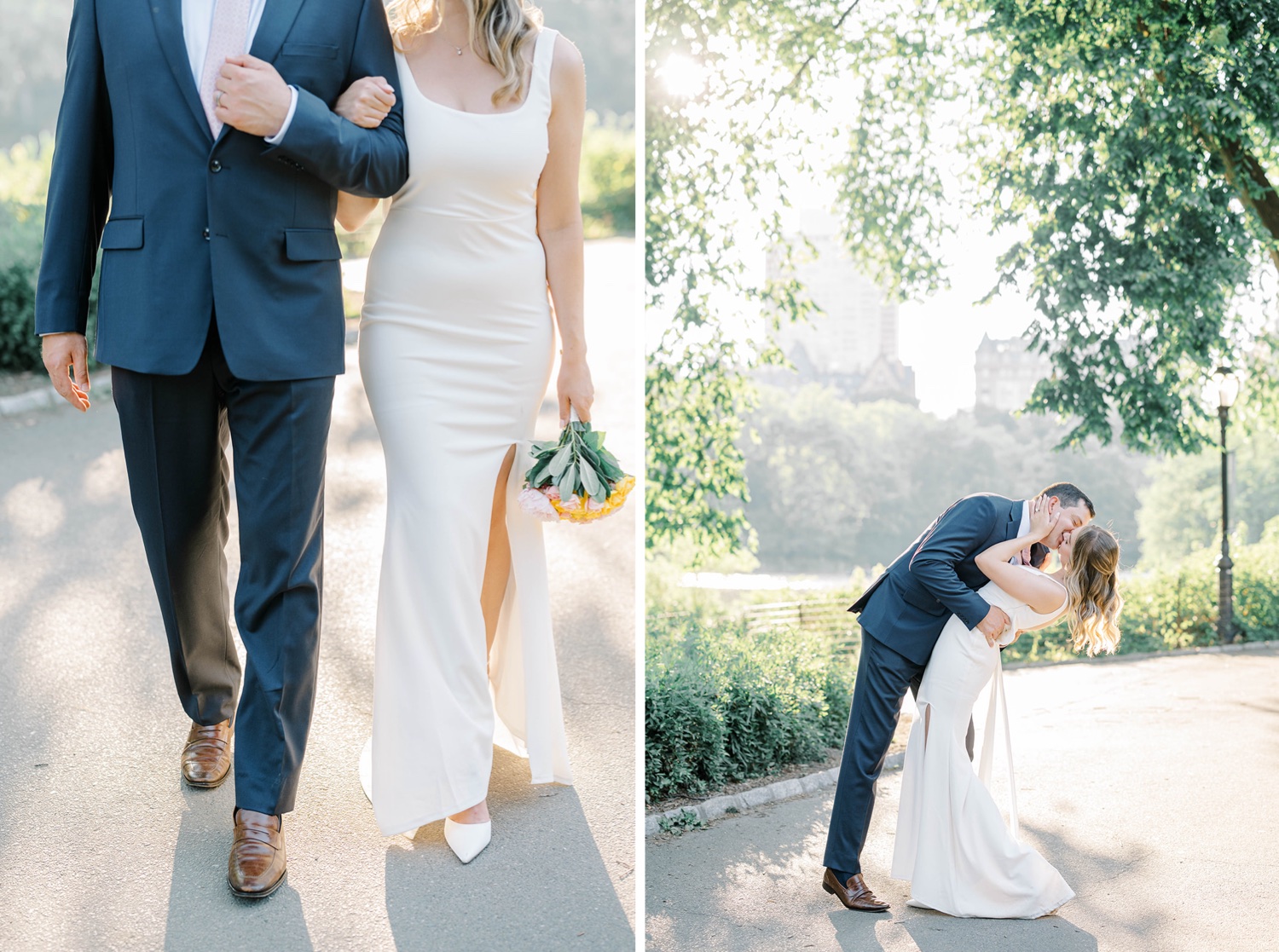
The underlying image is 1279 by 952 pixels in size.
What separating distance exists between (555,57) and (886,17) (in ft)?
31.1

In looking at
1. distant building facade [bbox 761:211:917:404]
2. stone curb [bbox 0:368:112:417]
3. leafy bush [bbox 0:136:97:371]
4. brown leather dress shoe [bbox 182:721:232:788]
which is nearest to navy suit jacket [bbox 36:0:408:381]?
brown leather dress shoe [bbox 182:721:232:788]

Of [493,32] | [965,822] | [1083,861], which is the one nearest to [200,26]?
[493,32]

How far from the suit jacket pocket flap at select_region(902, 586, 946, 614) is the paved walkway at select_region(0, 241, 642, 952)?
1.06m

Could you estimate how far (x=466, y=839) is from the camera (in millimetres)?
3027

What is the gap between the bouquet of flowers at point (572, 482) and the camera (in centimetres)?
310

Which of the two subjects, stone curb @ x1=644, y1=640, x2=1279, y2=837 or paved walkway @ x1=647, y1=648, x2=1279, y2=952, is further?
stone curb @ x1=644, y1=640, x2=1279, y2=837

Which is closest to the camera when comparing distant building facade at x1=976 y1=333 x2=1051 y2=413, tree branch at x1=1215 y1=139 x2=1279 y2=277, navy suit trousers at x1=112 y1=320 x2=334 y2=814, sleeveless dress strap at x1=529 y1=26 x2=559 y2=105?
navy suit trousers at x1=112 y1=320 x2=334 y2=814

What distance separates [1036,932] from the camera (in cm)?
353

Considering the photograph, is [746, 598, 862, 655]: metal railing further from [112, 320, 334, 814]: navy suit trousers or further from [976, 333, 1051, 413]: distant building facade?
[976, 333, 1051, 413]: distant building facade

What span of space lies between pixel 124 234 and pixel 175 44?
18.2 inches

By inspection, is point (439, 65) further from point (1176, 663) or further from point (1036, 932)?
point (1176, 663)

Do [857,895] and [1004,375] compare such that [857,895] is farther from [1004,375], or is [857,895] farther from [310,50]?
[1004,375]

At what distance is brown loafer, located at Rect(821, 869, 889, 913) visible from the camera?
12.0ft

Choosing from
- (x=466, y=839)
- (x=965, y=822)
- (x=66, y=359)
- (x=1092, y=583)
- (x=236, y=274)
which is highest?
(x=236, y=274)
